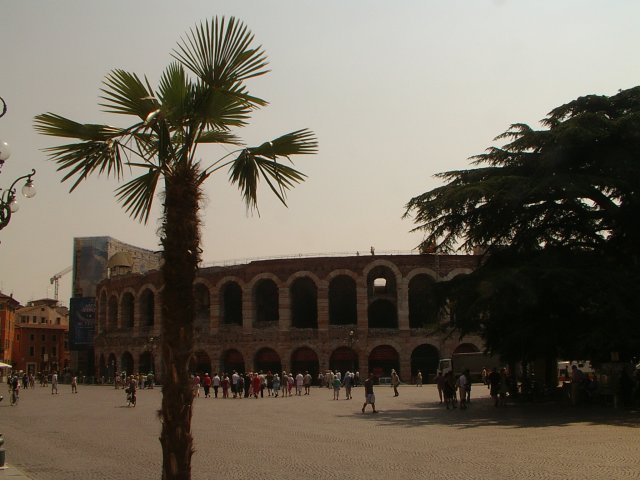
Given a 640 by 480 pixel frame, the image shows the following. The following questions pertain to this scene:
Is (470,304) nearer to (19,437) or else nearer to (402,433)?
(402,433)

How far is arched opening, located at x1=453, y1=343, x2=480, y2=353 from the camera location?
45.8m

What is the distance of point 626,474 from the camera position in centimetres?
975

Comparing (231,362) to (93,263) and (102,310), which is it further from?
(93,263)

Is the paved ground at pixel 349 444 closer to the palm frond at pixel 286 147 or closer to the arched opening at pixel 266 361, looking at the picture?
the palm frond at pixel 286 147

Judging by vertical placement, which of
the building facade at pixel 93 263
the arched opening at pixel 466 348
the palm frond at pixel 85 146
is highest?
the building facade at pixel 93 263

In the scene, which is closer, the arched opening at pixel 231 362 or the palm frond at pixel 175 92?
the palm frond at pixel 175 92

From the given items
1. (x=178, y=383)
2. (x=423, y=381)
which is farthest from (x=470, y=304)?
(x=423, y=381)

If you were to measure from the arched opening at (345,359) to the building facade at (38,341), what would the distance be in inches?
2242

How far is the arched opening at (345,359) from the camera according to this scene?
147 ft

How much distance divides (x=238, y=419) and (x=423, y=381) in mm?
27165

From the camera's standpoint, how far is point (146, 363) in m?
53.3

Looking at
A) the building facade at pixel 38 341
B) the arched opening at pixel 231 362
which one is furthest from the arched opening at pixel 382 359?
the building facade at pixel 38 341

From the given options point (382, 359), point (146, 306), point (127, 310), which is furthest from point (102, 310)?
point (382, 359)

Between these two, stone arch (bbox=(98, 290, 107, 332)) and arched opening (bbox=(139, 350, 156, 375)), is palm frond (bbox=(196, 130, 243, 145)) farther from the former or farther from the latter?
stone arch (bbox=(98, 290, 107, 332))
